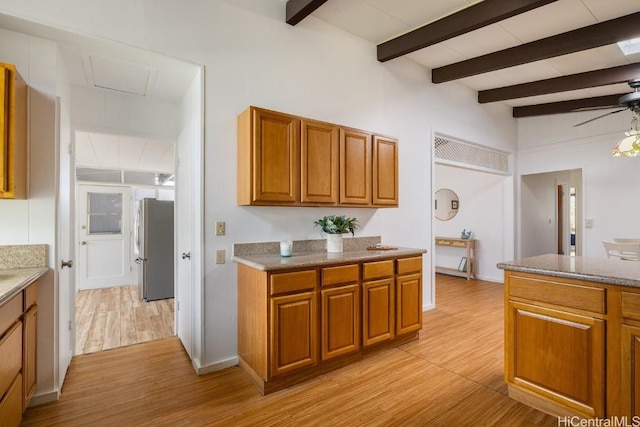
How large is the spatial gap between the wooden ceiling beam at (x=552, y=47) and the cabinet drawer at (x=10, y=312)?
188 inches

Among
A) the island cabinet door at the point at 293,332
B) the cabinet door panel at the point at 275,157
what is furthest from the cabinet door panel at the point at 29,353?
the cabinet door panel at the point at 275,157

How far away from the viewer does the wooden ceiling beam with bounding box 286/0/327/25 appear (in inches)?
106

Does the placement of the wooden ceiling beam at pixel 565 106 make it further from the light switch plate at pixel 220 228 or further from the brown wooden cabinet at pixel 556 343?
the light switch plate at pixel 220 228

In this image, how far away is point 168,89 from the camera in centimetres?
304

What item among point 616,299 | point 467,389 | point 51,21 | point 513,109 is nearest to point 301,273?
point 467,389

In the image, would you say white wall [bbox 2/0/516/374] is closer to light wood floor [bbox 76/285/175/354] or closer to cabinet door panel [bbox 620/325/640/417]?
light wood floor [bbox 76/285/175/354]

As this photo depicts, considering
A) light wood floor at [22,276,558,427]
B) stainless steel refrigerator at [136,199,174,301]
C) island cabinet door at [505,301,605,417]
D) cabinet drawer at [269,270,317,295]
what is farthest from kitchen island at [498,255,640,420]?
stainless steel refrigerator at [136,199,174,301]

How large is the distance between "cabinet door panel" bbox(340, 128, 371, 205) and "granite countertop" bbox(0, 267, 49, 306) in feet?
7.34

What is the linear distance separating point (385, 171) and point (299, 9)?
168 centimetres

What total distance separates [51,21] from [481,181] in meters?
6.51

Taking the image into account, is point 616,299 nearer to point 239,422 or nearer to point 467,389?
point 467,389

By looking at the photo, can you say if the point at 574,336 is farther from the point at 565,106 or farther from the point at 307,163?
the point at 565,106

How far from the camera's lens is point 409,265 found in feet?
9.98

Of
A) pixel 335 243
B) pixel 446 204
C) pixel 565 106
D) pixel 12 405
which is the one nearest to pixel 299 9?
pixel 335 243
